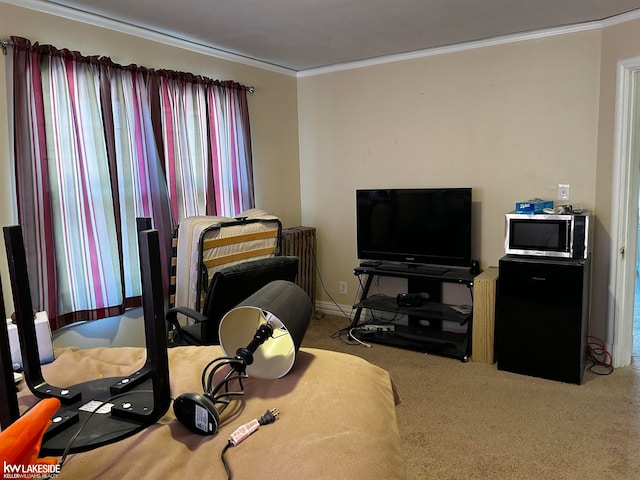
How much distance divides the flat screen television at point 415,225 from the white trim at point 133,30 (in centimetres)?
148

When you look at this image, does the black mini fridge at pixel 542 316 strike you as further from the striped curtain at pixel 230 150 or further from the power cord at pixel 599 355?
the striped curtain at pixel 230 150

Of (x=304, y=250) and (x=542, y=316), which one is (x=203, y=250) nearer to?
(x=304, y=250)

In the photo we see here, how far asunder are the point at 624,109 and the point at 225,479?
10.8 ft

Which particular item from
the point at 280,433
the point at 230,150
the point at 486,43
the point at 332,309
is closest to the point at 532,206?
the point at 486,43

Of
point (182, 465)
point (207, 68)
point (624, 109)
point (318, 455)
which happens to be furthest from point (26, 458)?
point (624, 109)

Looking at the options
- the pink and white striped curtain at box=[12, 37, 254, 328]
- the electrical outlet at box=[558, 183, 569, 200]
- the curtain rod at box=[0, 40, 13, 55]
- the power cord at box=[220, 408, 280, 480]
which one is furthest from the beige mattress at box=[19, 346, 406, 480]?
the electrical outlet at box=[558, 183, 569, 200]

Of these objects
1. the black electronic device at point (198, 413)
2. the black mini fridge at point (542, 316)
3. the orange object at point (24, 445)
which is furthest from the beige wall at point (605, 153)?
the orange object at point (24, 445)

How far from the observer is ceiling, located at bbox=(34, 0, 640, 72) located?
2.71 meters

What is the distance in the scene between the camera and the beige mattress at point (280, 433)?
963 mm

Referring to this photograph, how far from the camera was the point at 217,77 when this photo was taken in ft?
12.0

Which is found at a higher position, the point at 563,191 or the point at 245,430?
the point at 563,191

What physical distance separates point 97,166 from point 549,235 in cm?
294

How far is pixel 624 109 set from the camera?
118 inches

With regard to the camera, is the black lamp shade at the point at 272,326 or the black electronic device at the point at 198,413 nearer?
the black electronic device at the point at 198,413
